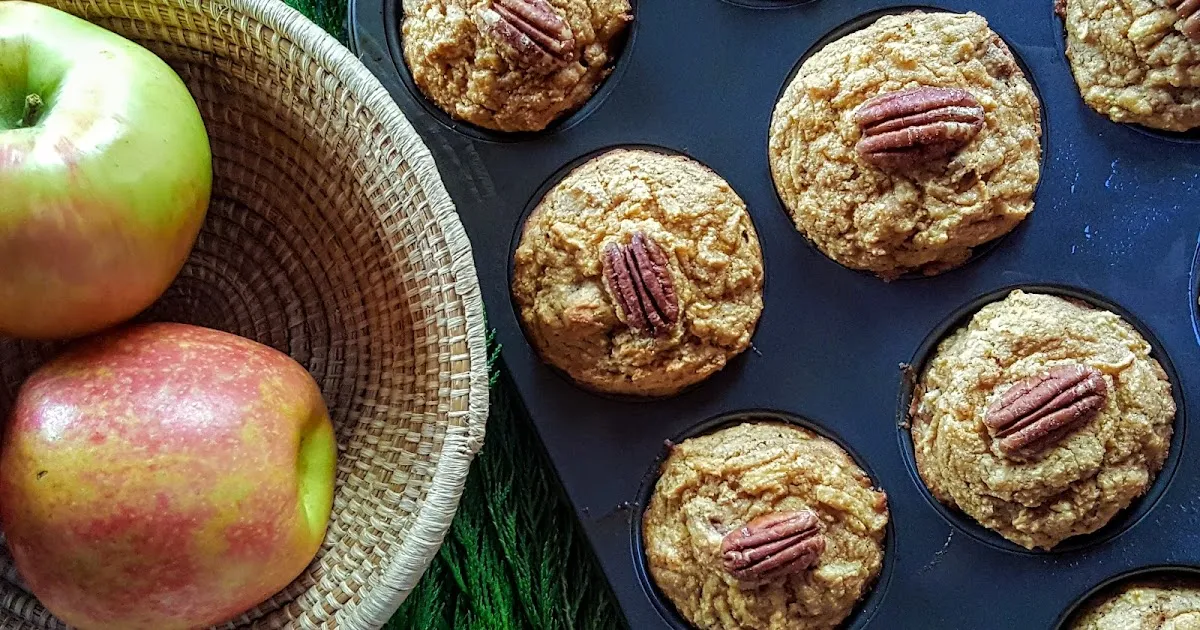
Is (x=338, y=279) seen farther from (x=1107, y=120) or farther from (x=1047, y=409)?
(x=1107, y=120)

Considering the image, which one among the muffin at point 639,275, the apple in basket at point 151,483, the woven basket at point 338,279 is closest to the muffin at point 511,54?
the muffin at point 639,275

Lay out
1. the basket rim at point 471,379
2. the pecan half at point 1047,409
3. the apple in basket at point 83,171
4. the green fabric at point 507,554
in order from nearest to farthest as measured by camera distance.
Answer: the apple in basket at point 83,171 → the basket rim at point 471,379 → the pecan half at point 1047,409 → the green fabric at point 507,554

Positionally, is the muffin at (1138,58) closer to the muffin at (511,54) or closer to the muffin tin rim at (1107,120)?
the muffin tin rim at (1107,120)

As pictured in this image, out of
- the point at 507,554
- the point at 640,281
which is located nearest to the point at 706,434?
the point at 640,281

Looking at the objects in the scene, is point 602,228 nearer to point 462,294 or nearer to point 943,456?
point 462,294

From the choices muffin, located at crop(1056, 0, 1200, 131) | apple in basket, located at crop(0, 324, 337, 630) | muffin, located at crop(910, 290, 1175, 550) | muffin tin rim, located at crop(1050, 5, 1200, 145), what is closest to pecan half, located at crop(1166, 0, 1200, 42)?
muffin, located at crop(1056, 0, 1200, 131)
